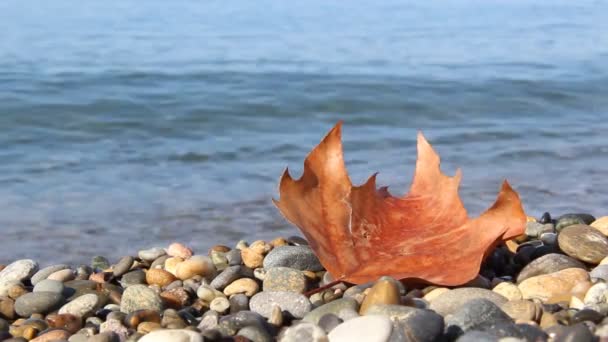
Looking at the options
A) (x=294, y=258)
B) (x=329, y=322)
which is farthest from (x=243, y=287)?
(x=329, y=322)

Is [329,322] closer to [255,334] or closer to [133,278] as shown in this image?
[255,334]

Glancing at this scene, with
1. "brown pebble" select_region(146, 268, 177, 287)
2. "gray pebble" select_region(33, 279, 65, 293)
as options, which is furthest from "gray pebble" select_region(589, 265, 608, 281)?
"gray pebble" select_region(33, 279, 65, 293)

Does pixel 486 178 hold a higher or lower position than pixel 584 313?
lower

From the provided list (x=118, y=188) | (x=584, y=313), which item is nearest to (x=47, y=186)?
(x=118, y=188)

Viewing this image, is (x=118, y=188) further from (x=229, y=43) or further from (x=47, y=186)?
(x=229, y=43)

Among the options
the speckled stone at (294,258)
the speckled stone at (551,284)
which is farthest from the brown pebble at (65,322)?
the speckled stone at (551,284)

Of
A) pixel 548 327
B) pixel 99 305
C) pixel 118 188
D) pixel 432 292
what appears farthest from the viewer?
pixel 118 188

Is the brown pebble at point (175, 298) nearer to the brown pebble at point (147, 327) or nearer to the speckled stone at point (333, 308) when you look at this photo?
the brown pebble at point (147, 327)
